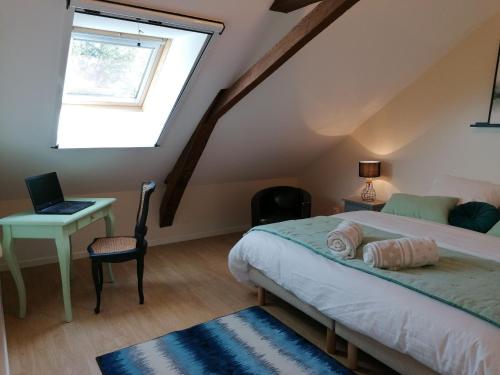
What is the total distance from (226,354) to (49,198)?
5.93 ft

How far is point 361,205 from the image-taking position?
13.3 feet

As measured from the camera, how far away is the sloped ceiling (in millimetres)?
2279

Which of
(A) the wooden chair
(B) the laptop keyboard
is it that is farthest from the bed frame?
(B) the laptop keyboard

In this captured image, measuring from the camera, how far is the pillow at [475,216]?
114 inches

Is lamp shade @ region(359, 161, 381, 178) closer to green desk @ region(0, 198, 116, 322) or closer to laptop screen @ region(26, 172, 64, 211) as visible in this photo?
green desk @ region(0, 198, 116, 322)

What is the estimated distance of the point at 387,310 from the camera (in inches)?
71.1

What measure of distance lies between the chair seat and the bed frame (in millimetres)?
942

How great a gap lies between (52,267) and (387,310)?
10.3 feet

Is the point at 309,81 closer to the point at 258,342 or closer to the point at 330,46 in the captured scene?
the point at 330,46

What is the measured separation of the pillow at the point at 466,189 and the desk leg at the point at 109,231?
2.85 meters

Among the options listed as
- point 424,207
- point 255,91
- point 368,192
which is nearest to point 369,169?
point 368,192

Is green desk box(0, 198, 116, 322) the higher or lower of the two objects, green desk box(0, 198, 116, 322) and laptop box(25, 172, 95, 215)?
the lower

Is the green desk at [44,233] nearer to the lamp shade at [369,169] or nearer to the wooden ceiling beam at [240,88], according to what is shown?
the wooden ceiling beam at [240,88]

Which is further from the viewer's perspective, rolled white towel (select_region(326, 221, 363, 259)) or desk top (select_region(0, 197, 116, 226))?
desk top (select_region(0, 197, 116, 226))
